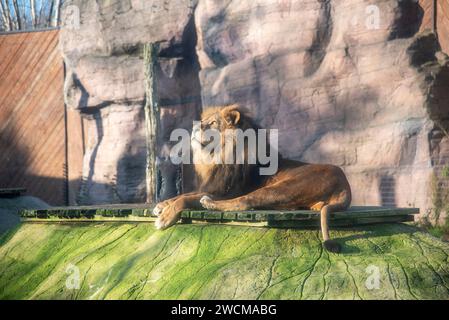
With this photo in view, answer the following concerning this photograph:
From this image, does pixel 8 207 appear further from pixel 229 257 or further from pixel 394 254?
pixel 394 254

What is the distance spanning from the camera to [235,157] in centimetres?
504

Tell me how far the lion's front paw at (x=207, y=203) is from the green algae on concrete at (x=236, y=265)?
0.18 meters

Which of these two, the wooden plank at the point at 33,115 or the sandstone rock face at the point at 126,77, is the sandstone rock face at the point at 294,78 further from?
the wooden plank at the point at 33,115

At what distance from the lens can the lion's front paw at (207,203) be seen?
468cm

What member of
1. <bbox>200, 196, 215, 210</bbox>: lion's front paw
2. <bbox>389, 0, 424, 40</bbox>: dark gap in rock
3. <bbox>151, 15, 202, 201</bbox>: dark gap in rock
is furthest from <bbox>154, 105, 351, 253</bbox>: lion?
<bbox>151, 15, 202, 201</bbox>: dark gap in rock

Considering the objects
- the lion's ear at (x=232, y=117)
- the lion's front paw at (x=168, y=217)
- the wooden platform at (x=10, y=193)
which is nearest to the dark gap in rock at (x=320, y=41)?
the wooden platform at (x=10, y=193)

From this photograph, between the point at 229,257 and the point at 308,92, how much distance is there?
18.6ft

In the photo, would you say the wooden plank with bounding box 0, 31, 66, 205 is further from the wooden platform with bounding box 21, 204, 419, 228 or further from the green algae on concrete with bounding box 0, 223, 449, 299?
the green algae on concrete with bounding box 0, 223, 449, 299

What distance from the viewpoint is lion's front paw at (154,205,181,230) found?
182 inches

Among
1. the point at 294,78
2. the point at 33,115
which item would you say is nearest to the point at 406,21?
the point at 294,78

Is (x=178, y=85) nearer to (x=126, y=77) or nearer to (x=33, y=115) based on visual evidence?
(x=126, y=77)

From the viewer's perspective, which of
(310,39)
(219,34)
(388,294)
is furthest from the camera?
(219,34)

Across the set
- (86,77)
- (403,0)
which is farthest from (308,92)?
(86,77)
